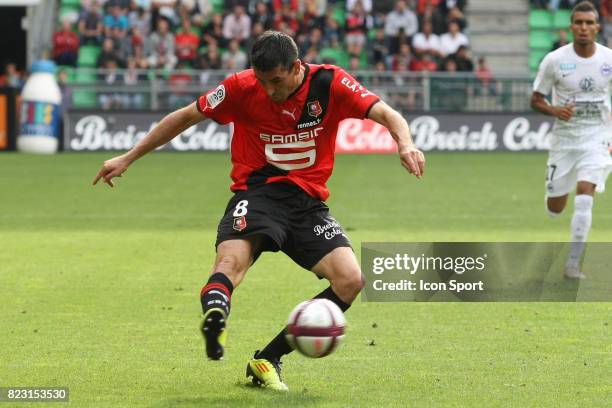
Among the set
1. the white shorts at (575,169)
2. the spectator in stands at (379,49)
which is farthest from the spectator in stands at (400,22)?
the white shorts at (575,169)

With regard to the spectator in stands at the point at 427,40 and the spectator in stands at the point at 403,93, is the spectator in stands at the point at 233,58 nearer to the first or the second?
the spectator in stands at the point at 403,93

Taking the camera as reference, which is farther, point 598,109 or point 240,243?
point 598,109

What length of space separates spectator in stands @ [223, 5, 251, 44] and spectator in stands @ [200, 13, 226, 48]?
A: 0.14 metres

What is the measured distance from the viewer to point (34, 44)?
30.6 metres

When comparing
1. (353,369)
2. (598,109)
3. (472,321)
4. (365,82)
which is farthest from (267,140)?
(365,82)

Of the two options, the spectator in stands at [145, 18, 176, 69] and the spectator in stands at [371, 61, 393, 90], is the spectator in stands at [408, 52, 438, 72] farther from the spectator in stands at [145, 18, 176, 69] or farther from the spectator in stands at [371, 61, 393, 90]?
the spectator in stands at [145, 18, 176, 69]

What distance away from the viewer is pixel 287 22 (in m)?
30.0

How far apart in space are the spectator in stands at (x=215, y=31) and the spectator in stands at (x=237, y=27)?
14 centimetres

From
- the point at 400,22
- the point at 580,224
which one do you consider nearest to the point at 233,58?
the point at 400,22

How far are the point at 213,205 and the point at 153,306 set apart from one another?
25.8 ft

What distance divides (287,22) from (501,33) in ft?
20.5

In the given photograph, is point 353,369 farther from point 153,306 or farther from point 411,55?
point 411,55

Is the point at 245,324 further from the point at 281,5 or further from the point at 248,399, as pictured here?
the point at 281,5

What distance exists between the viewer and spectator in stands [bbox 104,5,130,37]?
30.0 meters
